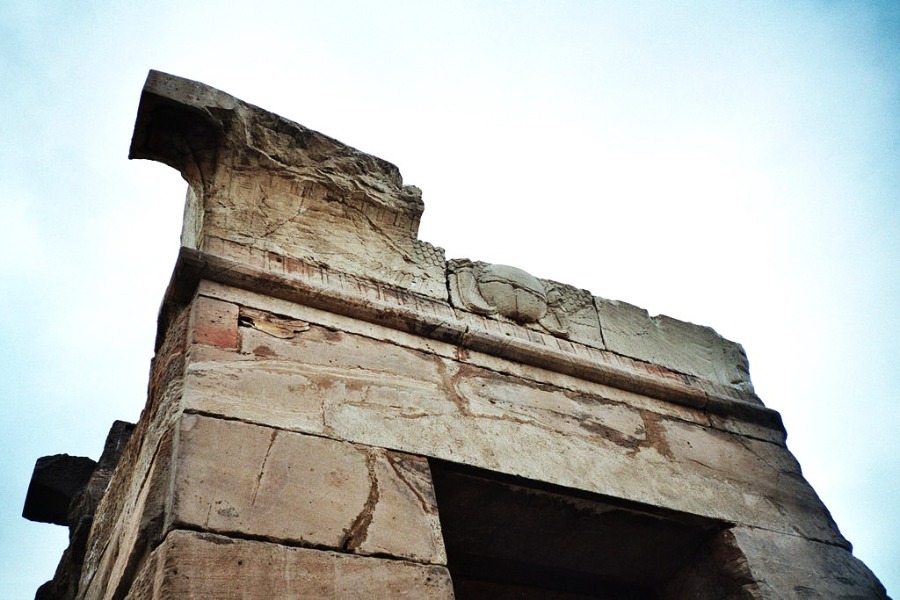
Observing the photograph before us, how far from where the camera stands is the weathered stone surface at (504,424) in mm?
2467

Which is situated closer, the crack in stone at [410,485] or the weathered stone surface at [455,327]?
the crack in stone at [410,485]

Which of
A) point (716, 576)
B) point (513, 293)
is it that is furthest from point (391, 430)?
point (716, 576)

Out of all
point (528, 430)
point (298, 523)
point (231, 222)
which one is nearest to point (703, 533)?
point (528, 430)

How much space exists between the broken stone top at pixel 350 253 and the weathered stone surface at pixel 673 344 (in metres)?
0.01

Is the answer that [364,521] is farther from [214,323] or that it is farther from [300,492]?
[214,323]

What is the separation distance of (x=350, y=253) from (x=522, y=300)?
831 millimetres

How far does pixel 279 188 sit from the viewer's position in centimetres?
327

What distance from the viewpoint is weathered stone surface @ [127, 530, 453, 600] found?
1809 millimetres

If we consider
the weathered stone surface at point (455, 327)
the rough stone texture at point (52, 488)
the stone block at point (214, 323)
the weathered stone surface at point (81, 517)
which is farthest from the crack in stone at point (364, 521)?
the rough stone texture at point (52, 488)

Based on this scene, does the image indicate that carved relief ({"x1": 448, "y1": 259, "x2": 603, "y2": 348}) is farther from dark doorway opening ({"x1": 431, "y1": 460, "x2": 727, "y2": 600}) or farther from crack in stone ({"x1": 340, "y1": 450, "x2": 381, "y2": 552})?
crack in stone ({"x1": 340, "y1": 450, "x2": 381, "y2": 552})

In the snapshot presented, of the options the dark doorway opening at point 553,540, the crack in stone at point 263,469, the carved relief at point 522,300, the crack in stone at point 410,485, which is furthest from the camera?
the carved relief at point 522,300

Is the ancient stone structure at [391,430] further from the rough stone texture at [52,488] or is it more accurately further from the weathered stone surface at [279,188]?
the rough stone texture at [52,488]

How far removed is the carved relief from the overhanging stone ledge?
81mm

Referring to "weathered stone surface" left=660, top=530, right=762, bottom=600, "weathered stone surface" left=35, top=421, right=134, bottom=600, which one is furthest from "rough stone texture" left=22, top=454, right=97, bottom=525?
"weathered stone surface" left=660, top=530, right=762, bottom=600
